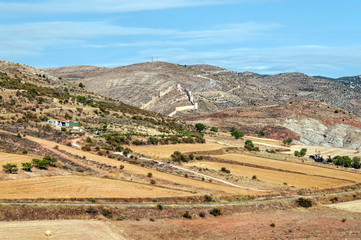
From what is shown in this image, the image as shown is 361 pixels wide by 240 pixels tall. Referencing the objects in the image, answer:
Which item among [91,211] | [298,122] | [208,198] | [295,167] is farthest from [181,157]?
[298,122]

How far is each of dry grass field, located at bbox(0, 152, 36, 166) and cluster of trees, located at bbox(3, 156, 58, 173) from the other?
1617 millimetres

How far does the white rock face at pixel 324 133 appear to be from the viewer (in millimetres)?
155875

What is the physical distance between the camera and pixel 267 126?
168250 mm

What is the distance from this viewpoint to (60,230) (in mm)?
37344

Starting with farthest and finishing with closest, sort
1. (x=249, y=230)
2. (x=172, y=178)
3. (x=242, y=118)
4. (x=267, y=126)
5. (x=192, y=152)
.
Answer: (x=242, y=118)
(x=267, y=126)
(x=192, y=152)
(x=172, y=178)
(x=249, y=230)

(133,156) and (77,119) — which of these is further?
(77,119)

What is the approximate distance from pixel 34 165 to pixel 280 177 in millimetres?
35125

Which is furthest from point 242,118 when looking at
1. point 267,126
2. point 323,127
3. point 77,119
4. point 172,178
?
point 172,178

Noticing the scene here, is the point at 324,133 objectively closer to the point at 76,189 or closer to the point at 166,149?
the point at 166,149

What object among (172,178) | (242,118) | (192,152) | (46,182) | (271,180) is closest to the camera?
(46,182)

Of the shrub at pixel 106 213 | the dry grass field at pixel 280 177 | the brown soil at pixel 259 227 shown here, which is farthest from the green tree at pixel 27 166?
the dry grass field at pixel 280 177

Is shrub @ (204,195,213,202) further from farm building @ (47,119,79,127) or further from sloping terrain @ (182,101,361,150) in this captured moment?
sloping terrain @ (182,101,361,150)

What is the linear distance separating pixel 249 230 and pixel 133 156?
109ft

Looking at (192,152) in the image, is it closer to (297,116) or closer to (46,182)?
(46,182)
